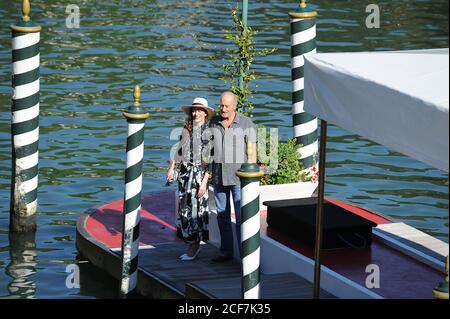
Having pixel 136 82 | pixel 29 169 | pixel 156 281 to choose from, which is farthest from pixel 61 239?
pixel 136 82

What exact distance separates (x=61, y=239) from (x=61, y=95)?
8.75 metres

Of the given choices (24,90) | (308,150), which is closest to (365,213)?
(308,150)

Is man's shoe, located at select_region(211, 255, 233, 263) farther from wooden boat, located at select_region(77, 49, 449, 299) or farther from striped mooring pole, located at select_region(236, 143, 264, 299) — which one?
striped mooring pole, located at select_region(236, 143, 264, 299)

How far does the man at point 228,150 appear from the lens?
14180 millimetres

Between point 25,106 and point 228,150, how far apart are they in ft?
11.9

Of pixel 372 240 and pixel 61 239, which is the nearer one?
pixel 372 240

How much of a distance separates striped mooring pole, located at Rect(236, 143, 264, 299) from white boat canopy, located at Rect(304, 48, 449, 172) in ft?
2.63

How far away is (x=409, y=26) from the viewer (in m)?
33.3

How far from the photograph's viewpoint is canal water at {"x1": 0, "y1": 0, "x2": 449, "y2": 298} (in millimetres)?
17734

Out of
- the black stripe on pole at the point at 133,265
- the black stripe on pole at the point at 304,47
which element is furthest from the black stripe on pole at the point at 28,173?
the black stripe on pole at the point at 304,47

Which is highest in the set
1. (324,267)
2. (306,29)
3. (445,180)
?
(306,29)

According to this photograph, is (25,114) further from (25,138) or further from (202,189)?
(202,189)
